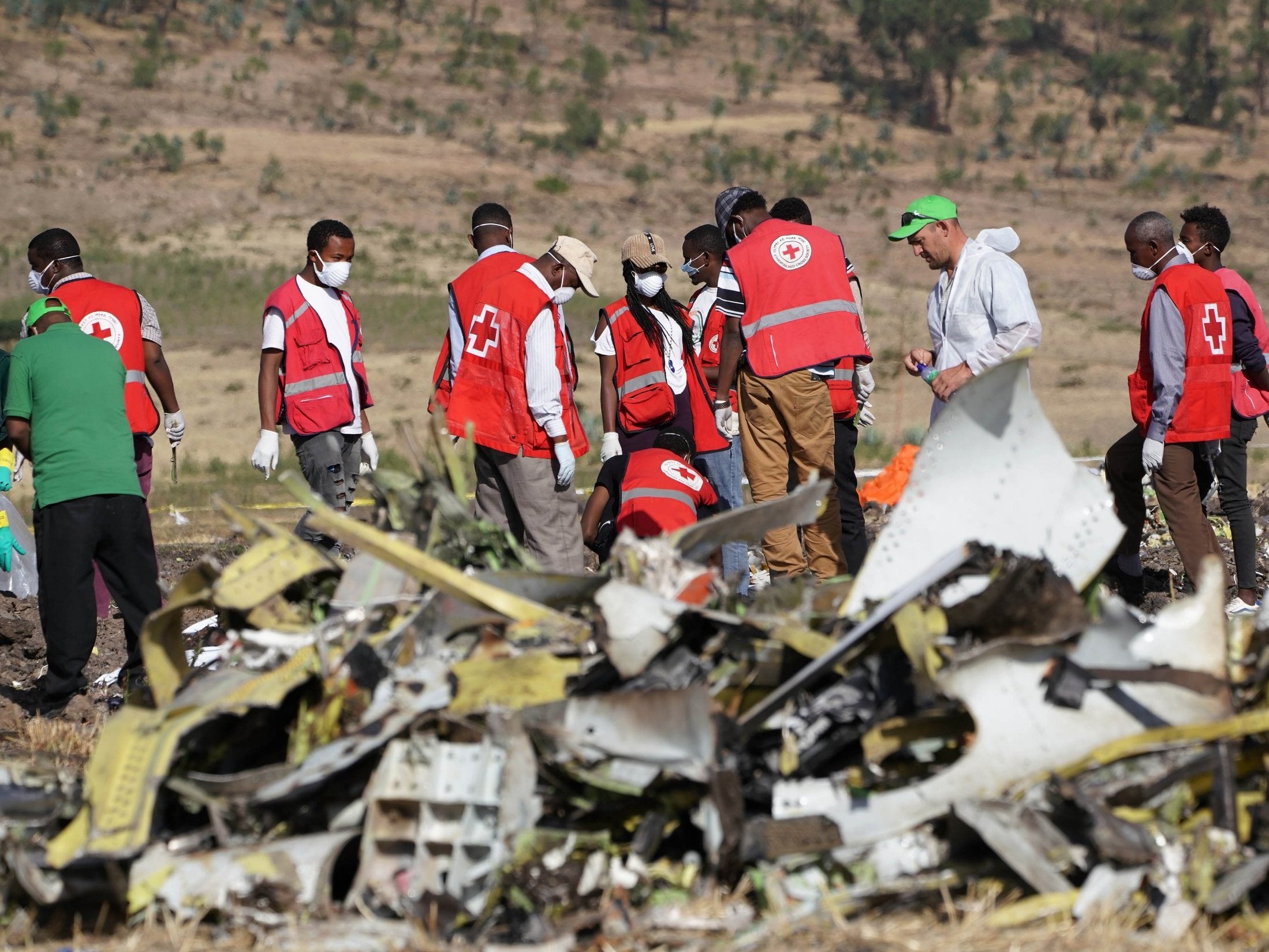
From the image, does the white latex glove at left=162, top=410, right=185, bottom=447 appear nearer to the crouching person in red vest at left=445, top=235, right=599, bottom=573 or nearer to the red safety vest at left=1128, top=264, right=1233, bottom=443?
the crouching person in red vest at left=445, top=235, right=599, bottom=573

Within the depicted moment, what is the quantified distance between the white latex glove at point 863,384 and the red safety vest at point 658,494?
6.44 ft

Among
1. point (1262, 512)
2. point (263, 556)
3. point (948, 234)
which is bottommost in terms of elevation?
point (1262, 512)

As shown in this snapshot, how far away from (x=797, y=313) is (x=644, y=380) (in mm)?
983

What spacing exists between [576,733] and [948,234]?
398 centimetres

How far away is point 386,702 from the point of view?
12.5 feet

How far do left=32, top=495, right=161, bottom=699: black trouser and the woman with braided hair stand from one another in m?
2.36

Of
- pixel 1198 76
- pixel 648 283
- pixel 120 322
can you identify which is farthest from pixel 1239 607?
pixel 1198 76

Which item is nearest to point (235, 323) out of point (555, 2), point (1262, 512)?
point (1262, 512)

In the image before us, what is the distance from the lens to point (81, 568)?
611 cm

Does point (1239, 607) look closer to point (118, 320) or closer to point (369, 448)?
point (369, 448)

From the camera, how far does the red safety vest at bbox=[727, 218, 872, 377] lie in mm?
6996

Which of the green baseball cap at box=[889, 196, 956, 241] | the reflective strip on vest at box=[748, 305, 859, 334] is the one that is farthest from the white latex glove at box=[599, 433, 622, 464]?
the green baseball cap at box=[889, 196, 956, 241]

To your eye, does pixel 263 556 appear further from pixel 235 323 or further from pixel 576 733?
pixel 235 323

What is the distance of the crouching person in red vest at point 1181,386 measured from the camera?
6.97 meters
